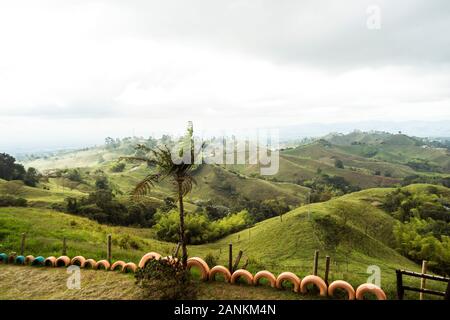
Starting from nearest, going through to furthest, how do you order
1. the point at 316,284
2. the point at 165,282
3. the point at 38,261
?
the point at 165,282
the point at 316,284
the point at 38,261

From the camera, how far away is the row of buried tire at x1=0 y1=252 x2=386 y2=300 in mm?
12336

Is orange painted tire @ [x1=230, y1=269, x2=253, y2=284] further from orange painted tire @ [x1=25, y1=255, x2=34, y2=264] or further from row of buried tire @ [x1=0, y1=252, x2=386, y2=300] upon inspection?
orange painted tire @ [x1=25, y1=255, x2=34, y2=264]

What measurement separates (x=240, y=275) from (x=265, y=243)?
2106 centimetres

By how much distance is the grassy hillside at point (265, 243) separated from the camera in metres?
20.9

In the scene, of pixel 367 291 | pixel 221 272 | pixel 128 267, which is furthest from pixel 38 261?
pixel 367 291

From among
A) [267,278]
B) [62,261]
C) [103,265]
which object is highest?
[267,278]

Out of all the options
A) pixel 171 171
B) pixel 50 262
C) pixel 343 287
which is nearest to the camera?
pixel 343 287

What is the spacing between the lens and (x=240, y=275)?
14.2 m

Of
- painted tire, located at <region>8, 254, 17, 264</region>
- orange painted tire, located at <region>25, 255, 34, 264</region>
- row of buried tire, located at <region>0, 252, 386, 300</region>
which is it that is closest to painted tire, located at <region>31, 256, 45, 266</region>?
row of buried tire, located at <region>0, 252, 386, 300</region>

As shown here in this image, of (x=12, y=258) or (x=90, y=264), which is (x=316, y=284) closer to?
(x=90, y=264)
